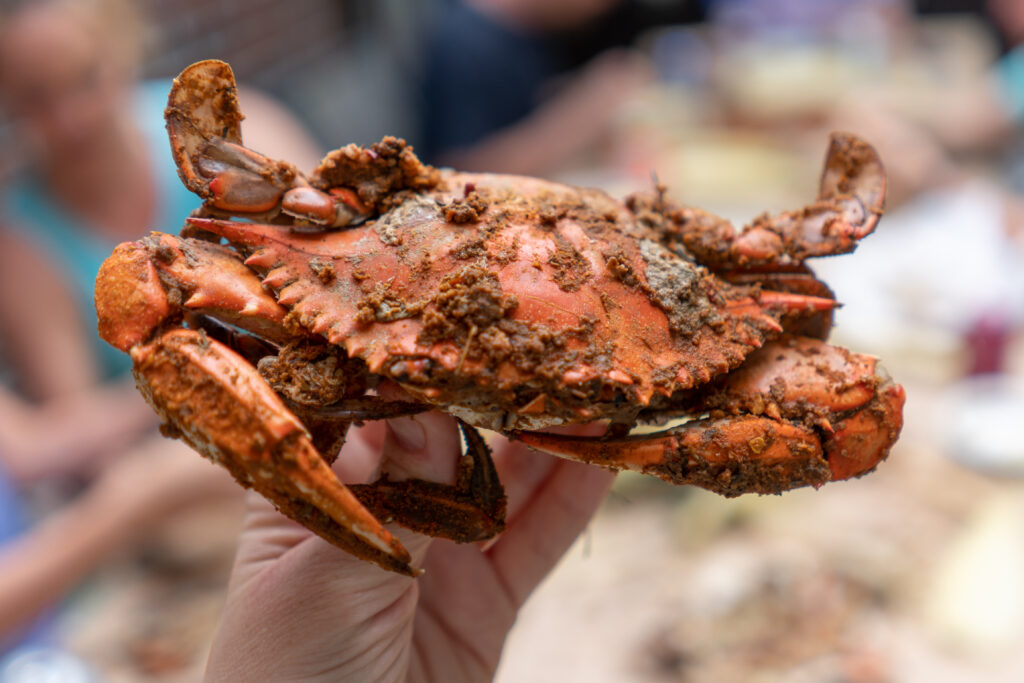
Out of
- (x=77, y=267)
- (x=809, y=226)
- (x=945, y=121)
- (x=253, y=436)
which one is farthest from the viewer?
(x=945, y=121)

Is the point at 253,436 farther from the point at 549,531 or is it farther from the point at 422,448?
the point at 549,531

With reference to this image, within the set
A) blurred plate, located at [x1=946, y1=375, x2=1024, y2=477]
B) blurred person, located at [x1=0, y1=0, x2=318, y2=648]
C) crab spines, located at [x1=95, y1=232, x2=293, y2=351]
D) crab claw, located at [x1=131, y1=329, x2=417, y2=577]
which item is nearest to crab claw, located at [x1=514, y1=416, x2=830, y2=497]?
crab claw, located at [x1=131, y1=329, x2=417, y2=577]

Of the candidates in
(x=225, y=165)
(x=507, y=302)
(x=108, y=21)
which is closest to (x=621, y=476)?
(x=507, y=302)

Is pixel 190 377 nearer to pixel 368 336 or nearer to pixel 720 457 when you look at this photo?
pixel 368 336

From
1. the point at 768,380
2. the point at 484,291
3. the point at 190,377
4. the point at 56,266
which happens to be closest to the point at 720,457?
the point at 768,380

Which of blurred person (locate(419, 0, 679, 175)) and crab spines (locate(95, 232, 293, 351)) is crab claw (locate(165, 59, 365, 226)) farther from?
blurred person (locate(419, 0, 679, 175))

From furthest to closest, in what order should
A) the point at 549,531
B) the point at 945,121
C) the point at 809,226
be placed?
the point at 945,121 < the point at 549,531 < the point at 809,226
